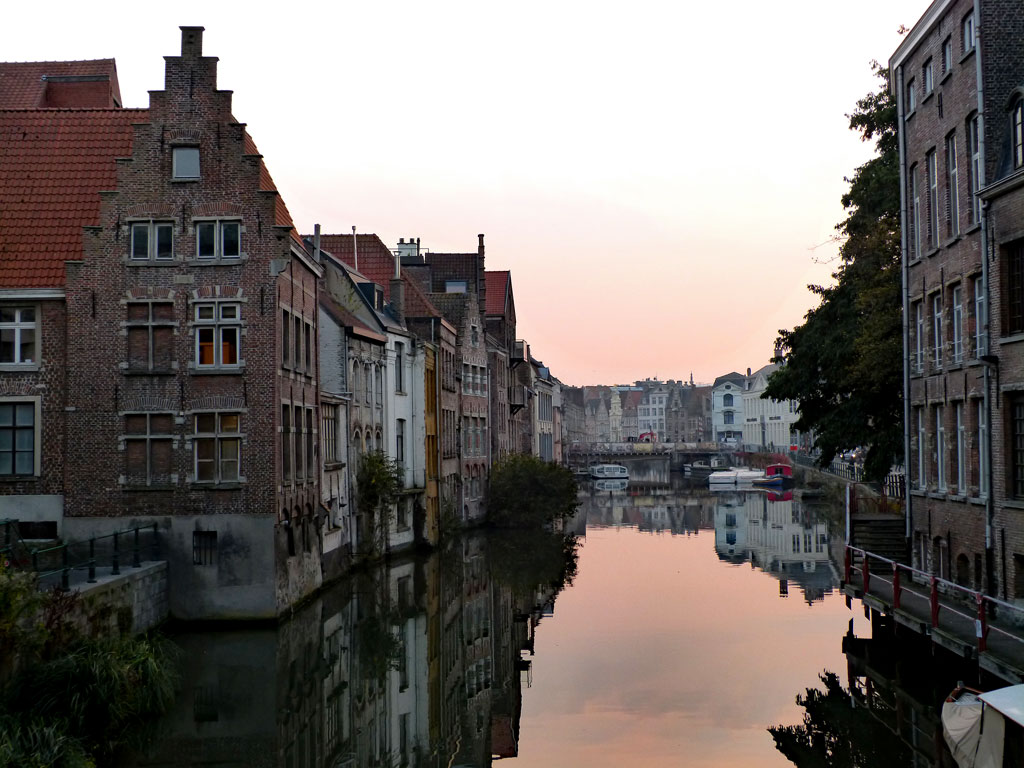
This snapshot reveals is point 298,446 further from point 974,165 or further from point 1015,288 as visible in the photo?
point 1015,288

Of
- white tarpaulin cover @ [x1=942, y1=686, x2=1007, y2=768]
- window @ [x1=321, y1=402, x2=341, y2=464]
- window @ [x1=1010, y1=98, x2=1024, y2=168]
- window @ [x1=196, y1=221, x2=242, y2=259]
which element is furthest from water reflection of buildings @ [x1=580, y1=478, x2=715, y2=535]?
white tarpaulin cover @ [x1=942, y1=686, x2=1007, y2=768]

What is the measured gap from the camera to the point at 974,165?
2486 centimetres

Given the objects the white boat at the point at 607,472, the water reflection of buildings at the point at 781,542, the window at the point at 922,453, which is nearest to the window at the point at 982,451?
the window at the point at 922,453

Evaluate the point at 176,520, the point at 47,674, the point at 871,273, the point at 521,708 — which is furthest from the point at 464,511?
the point at 47,674

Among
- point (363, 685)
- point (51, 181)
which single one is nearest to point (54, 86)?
point (51, 181)

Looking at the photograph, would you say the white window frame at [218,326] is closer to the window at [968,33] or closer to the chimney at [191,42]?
the chimney at [191,42]

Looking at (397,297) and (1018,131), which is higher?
(397,297)

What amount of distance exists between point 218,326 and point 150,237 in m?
2.68

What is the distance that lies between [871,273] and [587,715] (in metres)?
22.3

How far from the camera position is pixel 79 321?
2983cm

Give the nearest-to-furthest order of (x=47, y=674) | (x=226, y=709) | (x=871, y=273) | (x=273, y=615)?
1. (x=47, y=674)
2. (x=226, y=709)
3. (x=273, y=615)
4. (x=871, y=273)

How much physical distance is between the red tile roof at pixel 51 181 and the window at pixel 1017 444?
21333 millimetres

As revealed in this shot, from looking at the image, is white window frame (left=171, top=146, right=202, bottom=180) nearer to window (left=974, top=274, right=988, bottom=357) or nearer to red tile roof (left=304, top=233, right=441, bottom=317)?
window (left=974, top=274, right=988, bottom=357)

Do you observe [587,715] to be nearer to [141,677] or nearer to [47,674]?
[141,677]
